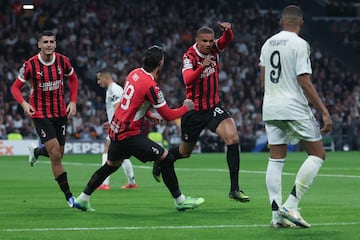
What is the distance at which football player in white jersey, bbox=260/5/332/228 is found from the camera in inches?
428

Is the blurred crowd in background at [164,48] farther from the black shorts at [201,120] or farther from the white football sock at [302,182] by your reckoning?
the white football sock at [302,182]

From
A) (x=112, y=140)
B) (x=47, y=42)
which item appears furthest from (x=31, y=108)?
(x=112, y=140)

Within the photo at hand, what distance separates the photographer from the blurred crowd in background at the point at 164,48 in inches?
1532

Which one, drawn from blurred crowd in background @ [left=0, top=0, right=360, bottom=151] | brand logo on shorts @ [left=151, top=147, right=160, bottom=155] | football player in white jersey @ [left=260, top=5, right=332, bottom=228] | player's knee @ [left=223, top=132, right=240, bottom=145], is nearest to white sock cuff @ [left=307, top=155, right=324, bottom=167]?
football player in white jersey @ [left=260, top=5, right=332, bottom=228]

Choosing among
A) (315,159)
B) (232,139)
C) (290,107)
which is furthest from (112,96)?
(315,159)

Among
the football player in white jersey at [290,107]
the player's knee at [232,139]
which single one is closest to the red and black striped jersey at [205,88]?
the player's knee at [232,139]

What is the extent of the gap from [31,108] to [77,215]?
2251 millimetres

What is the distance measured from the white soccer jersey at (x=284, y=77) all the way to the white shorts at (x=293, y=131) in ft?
0.24

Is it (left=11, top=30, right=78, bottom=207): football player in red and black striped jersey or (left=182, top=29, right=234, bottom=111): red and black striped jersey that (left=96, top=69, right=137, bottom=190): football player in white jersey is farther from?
(left=11, top=30, right=78, bottom=207): football player in red and black striped jersey

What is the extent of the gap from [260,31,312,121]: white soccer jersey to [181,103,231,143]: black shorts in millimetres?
4154

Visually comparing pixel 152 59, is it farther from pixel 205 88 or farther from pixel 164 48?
pixel 164 48

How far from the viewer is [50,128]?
1464cm

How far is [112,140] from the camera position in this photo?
43.1ft

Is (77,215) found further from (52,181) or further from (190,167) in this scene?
(190,167)
